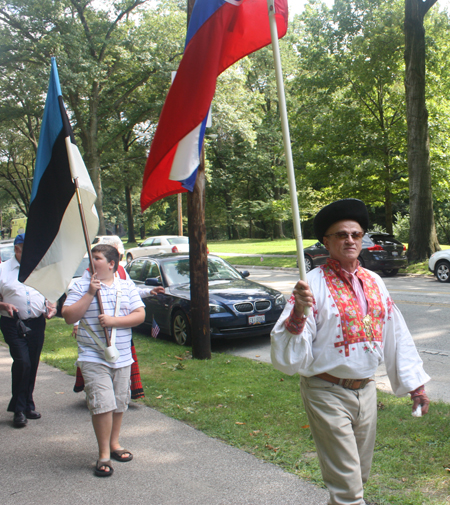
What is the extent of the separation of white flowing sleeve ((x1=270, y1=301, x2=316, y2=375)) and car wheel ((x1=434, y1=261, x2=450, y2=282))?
1469cm

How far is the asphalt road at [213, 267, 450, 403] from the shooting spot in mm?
6234

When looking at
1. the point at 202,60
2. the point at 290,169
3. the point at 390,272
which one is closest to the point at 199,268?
the point at 202,60

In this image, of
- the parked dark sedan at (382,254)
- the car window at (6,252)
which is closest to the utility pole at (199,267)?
the car window at (6,252)

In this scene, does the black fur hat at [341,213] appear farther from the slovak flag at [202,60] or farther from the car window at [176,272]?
the car window at [176,272]

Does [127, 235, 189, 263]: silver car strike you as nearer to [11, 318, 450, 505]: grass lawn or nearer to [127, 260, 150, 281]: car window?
[127, 260, 150, 281]: car window

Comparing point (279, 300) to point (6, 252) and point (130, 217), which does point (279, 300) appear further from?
point (130, 217)

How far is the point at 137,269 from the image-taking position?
35.2 feet

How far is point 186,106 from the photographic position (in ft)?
11.9

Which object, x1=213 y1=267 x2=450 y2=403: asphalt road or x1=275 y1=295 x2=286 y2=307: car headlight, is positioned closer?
x1=213 y1=267 x2=450 y2=403: asphalt road

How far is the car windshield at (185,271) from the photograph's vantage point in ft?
32.0

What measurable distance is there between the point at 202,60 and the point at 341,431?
8.38ft

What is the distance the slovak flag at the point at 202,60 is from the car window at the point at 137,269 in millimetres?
6816

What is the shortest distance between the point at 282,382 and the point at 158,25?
29729 millimetres

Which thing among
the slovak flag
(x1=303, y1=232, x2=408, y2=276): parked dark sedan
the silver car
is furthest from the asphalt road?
the silver car
